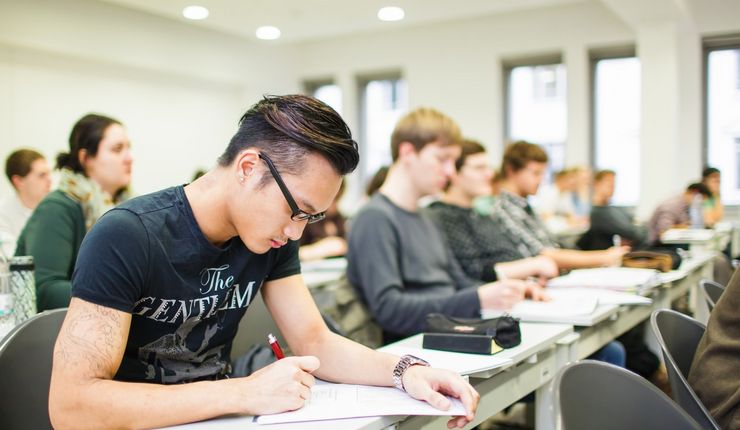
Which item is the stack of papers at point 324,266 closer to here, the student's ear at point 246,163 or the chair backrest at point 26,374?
the chair backrest at point 26,374

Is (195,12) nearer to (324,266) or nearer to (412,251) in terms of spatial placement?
(324,266)

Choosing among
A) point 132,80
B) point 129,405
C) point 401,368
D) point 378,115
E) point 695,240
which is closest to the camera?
point 129,405

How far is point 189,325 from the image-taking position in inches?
54.0

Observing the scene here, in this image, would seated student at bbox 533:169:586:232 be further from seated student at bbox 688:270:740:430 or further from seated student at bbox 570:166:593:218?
seated student at bbox 688:270:740:430

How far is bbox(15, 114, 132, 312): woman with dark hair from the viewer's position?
221 centimetres

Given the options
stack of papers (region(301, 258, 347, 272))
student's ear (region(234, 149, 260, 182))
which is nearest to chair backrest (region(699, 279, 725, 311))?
student's ear (region(234, 149, 260, 182))

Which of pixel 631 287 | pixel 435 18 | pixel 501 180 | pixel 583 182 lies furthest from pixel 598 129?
pixel 631 287

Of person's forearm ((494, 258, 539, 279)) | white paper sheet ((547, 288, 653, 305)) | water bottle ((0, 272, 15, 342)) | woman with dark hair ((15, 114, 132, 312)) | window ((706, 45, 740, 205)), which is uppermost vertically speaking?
window ((706, 45, 740, 205))

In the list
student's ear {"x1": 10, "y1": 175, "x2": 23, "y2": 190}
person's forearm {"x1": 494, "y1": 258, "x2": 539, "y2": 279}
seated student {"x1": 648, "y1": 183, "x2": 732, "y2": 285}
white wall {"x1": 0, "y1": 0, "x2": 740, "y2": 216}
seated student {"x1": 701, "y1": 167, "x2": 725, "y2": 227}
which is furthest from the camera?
white wall {"x1": 0, "y1": 0, "x2": 740, "y2": 216}

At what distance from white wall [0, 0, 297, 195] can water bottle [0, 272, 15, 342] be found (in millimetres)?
5009

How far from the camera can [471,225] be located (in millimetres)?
3104

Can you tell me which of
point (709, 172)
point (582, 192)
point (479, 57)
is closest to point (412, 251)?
point (709, 172)

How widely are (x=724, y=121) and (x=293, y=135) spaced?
24.2ft

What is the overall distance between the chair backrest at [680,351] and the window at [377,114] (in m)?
7.84
